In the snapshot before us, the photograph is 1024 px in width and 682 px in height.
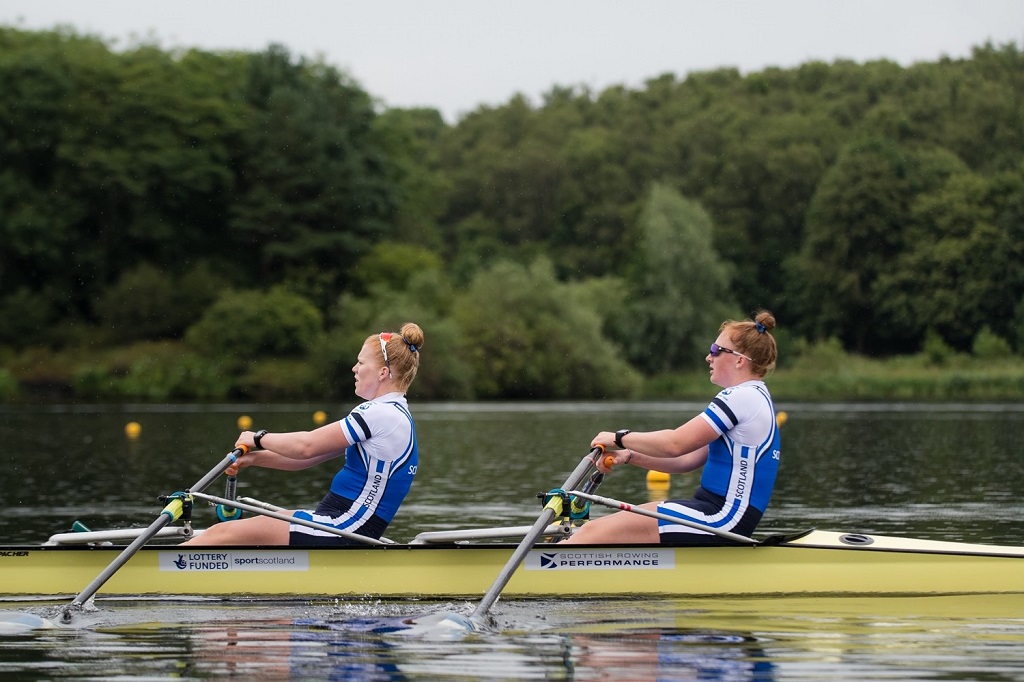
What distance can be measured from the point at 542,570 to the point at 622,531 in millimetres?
568

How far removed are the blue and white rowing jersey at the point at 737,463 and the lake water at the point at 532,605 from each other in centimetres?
56

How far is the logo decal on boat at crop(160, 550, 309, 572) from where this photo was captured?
9336 millimetres

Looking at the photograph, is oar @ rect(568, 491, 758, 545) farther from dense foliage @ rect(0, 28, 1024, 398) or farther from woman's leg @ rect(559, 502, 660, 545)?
dense foliage @ rect(0, 28, 1024, 398)

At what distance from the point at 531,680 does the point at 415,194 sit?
6565cm

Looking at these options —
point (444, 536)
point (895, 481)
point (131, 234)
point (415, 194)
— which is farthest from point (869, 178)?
point (444, 536)

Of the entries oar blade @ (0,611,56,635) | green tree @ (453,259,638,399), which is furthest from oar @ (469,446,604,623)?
green tree @ (453,259,638,399)

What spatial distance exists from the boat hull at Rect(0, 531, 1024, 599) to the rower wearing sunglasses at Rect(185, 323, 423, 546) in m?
0.13

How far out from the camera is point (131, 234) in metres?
60.7

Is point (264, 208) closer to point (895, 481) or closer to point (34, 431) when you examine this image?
point (34, 431)

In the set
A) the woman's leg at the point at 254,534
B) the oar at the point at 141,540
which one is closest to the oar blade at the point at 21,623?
the oar at the point at 141,540

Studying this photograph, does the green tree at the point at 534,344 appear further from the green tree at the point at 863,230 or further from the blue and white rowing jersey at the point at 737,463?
the blue and white rowing jersey at the point at 737,463

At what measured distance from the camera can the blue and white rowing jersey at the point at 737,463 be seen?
874 centimetres

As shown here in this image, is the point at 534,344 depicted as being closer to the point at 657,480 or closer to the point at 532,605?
the point at 657,480

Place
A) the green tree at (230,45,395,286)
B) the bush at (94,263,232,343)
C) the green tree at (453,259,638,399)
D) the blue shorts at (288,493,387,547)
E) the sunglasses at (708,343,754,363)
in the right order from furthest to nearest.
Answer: the green tree at (230,45,395,286) < the bush at (94,263,232,343) < the green tree at (453,259,638,399) < the blue shorts at (288,493,387,547) < the sunglasses at (708,343,754,363)
